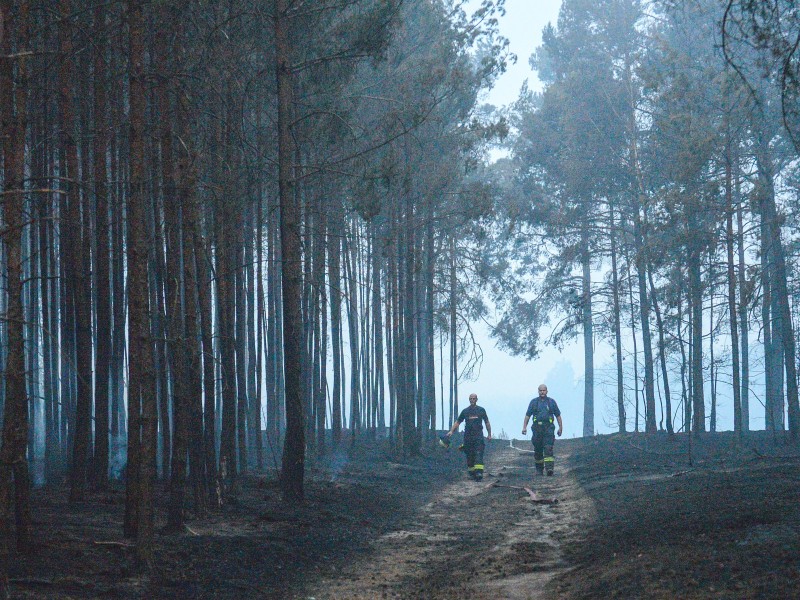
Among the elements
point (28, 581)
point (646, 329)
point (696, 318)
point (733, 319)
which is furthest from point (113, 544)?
point (646, 329)

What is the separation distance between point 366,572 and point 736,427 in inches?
756

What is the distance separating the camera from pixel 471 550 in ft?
36.2

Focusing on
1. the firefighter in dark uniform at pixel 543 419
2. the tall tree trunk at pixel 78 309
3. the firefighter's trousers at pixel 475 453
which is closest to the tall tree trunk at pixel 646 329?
the firefighter in dark uniform at pixel 543 419

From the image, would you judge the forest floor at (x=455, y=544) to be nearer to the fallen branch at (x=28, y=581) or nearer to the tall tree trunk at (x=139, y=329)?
the fallen branch at (x=28, y=581)

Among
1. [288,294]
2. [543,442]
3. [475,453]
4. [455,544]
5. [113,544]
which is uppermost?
[288,294]

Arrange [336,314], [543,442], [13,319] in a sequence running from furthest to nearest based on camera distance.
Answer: [336,314] < [543,442] < [13,319]

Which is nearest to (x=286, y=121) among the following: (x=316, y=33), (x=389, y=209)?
(x=316, y=33)

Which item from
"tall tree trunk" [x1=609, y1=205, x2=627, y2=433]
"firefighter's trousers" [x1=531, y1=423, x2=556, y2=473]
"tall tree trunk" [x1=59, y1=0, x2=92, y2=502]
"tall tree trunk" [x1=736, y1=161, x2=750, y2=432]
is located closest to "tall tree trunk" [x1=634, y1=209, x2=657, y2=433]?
"tall tree trunk" [x1=609, y1=205, x2=627, y2=433]

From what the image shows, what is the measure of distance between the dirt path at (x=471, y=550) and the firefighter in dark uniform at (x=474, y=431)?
7.66ft

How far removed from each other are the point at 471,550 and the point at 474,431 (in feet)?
32.3

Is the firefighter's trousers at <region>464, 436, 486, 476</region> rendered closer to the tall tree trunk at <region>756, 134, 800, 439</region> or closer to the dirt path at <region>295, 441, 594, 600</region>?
the dirt path at <region>295, 441, 594, 600</region>

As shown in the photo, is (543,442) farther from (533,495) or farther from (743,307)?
(743,307)

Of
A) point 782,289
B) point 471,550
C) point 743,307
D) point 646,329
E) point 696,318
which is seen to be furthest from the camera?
point 646,329

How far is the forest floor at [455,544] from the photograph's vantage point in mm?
7703
